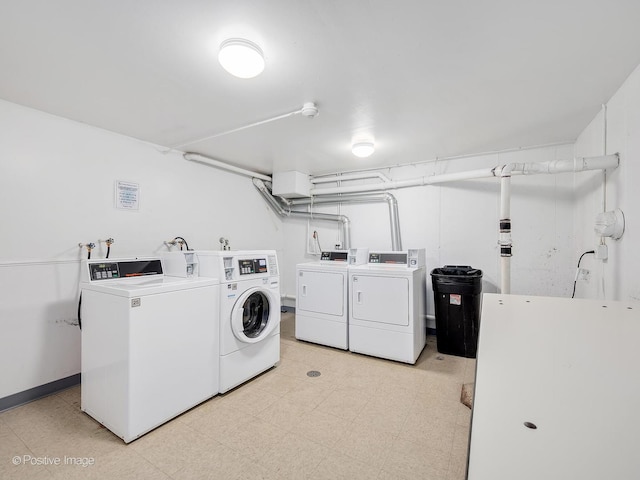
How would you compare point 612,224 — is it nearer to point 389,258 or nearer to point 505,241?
point 505,241

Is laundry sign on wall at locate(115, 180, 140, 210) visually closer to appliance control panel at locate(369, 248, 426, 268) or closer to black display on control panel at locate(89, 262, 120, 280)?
black display on control panel at locate(89, 262, 120, 280)

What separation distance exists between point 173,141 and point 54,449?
2735 mm

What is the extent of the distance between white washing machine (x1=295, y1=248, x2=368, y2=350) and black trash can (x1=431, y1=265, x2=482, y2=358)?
1000 millimetres

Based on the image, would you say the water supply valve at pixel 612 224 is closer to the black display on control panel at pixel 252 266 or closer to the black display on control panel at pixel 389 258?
the black display on control panel at pixel 389 258

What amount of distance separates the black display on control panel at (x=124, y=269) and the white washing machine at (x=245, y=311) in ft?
1.60

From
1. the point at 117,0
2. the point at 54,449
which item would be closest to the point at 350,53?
the point at 117,0

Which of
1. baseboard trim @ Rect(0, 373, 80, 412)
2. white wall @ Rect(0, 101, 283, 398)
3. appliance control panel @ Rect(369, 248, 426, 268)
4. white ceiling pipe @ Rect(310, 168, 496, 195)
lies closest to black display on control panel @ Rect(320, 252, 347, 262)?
appliance control panel @ Rect(369, 248, 426, 268)

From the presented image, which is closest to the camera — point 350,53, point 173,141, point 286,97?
point 350,53

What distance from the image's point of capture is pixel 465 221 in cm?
→ 367

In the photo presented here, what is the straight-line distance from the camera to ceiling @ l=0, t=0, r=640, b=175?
1.40 meters

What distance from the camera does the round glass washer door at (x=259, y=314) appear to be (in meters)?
2.67

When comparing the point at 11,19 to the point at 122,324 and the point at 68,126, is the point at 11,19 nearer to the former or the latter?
the point at 68,126

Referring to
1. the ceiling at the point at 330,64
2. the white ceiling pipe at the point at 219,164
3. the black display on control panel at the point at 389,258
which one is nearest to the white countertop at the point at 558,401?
the ceiling at the point at 330,64

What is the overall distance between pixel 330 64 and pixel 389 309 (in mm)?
2319
